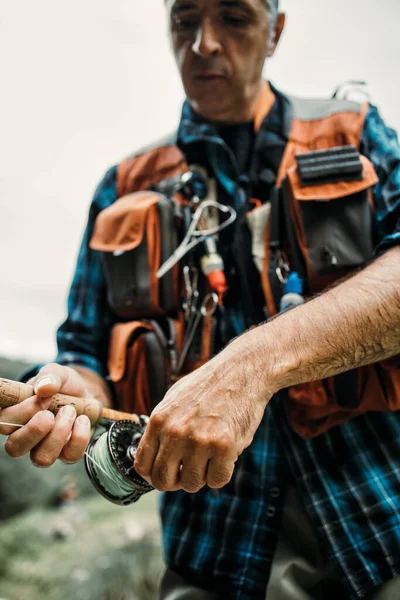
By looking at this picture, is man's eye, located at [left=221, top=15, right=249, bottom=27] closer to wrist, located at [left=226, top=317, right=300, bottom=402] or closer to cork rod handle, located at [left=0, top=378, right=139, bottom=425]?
wrist, located at [left=226, top=317, right=300, bottom=402]

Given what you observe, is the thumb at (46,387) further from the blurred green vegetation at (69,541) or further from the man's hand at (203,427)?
the blurred green vegetation at (69,541)

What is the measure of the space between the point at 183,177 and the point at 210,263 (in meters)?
0.54

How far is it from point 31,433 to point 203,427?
0.54 metres

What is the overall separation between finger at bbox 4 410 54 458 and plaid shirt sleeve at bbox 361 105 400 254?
4.33 feet

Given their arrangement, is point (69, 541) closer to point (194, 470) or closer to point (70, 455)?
point (70, 455)

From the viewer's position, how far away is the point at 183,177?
100 inches

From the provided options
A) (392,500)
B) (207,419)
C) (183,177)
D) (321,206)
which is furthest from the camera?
(183,177)

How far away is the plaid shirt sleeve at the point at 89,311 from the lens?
2546 millimetres

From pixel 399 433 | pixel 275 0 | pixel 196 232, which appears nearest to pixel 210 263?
pixel 196 232

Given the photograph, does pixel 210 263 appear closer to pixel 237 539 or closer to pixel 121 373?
pixel 121 373

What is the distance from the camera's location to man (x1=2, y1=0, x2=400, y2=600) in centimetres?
142

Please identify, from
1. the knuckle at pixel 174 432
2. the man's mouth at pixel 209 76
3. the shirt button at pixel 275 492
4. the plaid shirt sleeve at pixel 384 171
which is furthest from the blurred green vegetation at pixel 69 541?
the man's mouth at pixel 209 76

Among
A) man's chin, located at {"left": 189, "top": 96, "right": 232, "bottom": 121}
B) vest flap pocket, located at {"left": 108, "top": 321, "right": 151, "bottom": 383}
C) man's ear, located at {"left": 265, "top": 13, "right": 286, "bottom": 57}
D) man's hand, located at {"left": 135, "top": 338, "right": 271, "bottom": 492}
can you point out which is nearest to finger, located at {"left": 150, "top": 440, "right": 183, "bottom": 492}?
man's hand, located at {"left": 135, "top": 338, "right": 271, "bottom": 492}

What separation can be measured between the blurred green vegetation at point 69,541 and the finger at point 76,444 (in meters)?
3.20
